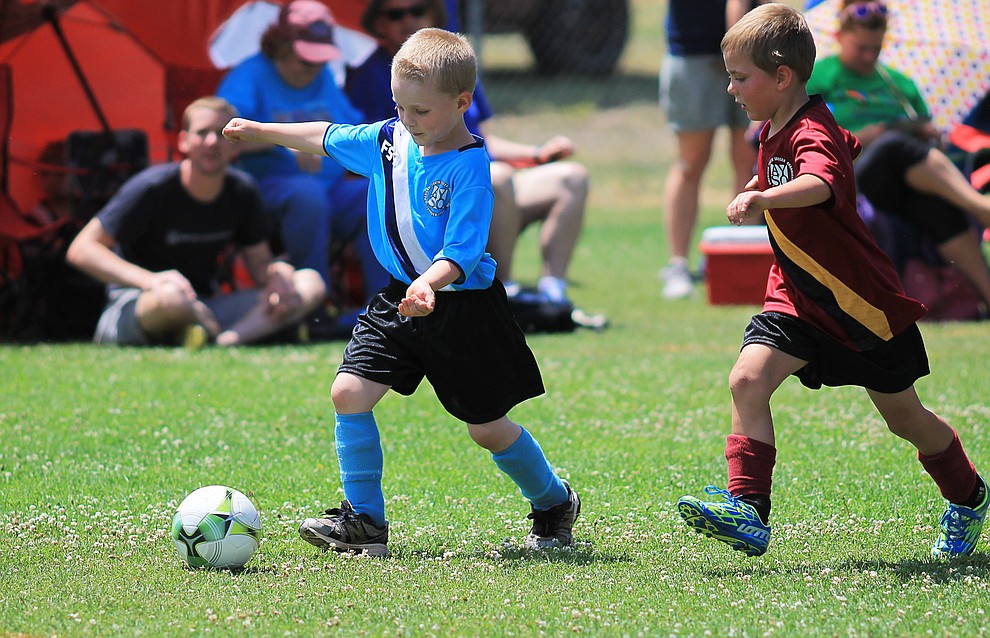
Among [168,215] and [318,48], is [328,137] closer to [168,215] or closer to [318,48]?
[168,215]

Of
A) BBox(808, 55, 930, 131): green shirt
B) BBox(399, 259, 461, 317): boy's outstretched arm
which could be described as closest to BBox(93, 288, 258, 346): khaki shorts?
BBox(808, 55, 930, 131): green shirt

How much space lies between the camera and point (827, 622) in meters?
3.39

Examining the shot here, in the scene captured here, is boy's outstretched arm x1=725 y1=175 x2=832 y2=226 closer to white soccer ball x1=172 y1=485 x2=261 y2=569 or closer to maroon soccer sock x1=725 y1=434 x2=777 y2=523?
maroon soccer sock x1=725 y1=434 x2=777 y2=523

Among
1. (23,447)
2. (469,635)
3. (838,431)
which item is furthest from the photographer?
(838,431)

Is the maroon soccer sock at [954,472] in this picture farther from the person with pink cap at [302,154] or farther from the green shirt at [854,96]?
the green shirt at [854,96]

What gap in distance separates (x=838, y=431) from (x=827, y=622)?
2583mm

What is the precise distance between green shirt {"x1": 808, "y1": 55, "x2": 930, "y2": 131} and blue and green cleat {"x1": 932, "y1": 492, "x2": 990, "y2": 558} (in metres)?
5.13

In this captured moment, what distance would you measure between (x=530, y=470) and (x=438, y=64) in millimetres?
1272

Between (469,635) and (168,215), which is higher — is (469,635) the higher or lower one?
the higher one

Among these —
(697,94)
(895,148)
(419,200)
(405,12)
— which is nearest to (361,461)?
(419,200)

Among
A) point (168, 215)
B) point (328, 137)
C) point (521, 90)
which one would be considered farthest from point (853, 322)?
point (521, 90)

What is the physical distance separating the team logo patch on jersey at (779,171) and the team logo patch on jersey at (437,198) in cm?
93

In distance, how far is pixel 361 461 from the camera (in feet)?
13.5

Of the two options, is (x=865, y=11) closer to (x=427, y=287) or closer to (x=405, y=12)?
(x=405, y=12)
